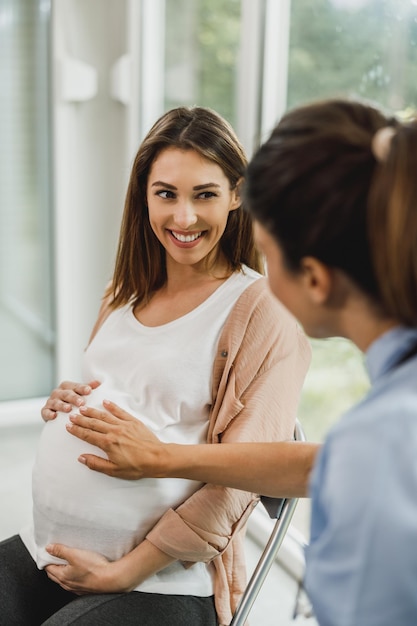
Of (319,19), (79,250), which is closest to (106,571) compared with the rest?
(319,19)

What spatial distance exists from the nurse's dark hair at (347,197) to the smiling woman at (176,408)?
0.52 metres

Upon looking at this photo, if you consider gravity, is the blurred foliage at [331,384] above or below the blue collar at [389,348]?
below

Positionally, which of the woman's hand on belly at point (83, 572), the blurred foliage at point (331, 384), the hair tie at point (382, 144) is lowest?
the blurred foliage at point (331, 384)

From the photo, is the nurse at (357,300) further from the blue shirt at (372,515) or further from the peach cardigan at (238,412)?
the peach cardigan at (238,412)

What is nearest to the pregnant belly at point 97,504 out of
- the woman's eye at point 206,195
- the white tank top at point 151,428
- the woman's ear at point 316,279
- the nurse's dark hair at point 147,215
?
the white tank top at point 151,428

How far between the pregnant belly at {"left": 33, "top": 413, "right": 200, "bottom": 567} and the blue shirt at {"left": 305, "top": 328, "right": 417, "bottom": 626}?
0.57 m

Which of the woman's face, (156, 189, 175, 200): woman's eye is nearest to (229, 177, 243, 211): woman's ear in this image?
the woman's face

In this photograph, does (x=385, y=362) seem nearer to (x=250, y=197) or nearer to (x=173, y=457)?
(x=250, y=197)

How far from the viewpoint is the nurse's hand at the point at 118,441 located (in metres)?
1.21

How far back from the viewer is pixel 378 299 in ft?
2.53

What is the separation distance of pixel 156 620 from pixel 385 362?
644 mm

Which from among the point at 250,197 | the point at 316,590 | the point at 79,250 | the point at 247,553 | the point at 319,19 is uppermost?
the point at 319,19

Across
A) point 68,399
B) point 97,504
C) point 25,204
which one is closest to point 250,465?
point 97,504

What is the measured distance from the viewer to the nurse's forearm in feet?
3.86
